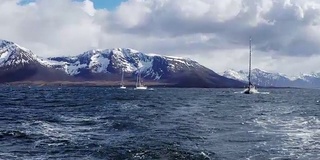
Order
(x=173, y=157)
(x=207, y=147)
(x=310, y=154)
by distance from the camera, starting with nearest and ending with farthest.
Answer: (x=173, y=157), (x=310, y=154), (x=207, y=147)

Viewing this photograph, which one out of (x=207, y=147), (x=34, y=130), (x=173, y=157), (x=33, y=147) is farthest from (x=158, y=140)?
(x=34, y=130)

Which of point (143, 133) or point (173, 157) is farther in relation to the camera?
point (143, 133)

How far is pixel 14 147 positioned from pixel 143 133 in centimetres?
1439

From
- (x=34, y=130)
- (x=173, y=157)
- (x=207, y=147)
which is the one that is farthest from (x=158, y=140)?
(x=34, y=130)

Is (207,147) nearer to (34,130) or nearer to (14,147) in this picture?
(14,147)

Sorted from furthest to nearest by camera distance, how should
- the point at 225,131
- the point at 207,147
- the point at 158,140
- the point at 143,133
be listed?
1. the point at 225,131
2. the point at 143,133
3. the point at 158,140
4. the point at 207,147

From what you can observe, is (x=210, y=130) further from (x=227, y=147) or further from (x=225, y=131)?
(x=227, y=147)

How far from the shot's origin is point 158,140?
4338 cm

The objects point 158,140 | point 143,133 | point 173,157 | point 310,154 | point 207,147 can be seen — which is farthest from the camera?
point 143,133

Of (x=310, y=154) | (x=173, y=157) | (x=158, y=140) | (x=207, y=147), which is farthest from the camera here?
(x=158, y=140)

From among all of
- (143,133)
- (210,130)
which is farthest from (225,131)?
(143,133)

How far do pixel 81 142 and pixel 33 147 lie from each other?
15.0 feet

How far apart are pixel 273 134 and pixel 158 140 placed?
47.1 feet

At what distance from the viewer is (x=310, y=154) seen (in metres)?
37.9
